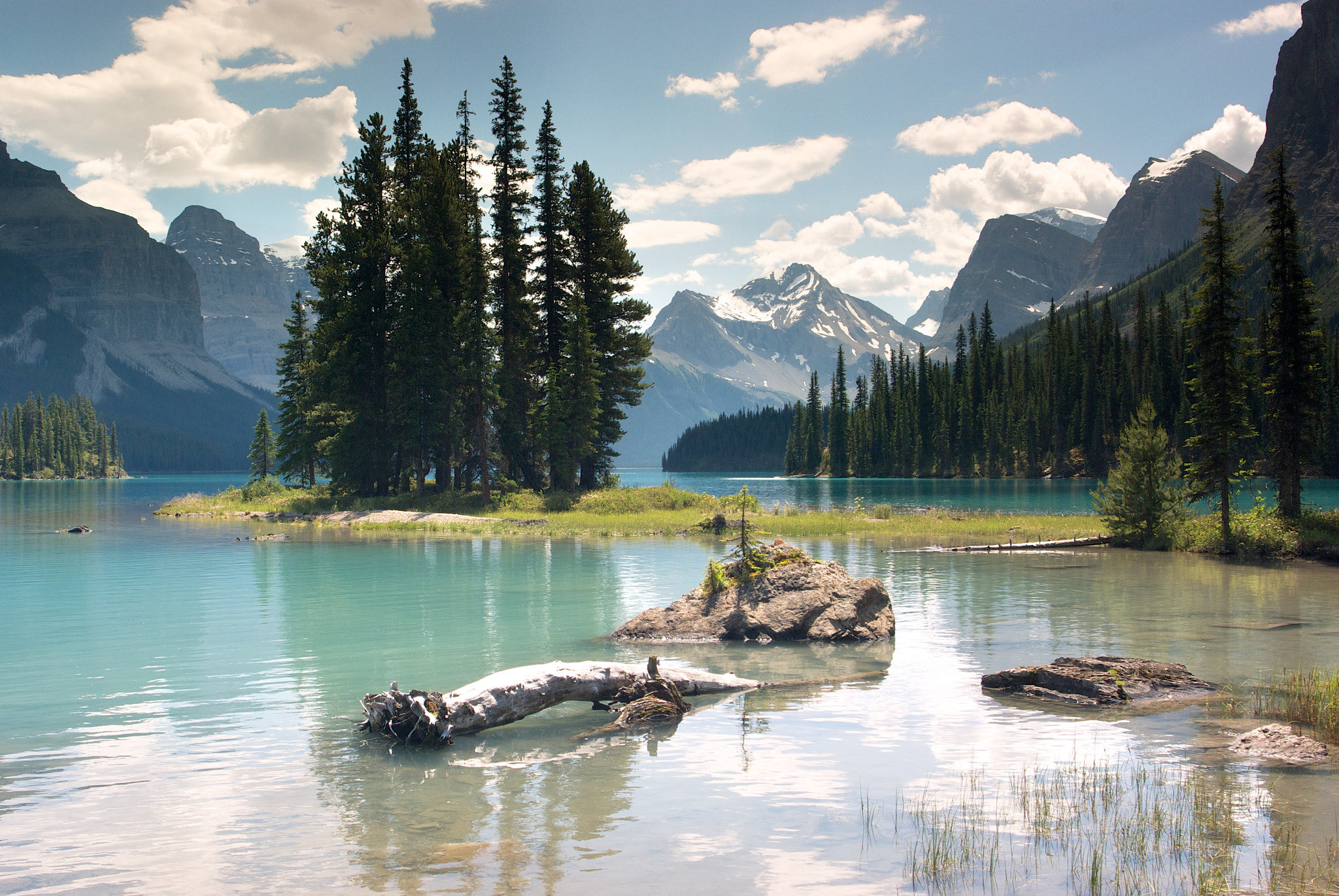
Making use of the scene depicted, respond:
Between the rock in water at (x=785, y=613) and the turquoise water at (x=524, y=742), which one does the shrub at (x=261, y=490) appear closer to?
the turquoise water at (x=524, y=742)

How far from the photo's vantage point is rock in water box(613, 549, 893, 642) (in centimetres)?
1830

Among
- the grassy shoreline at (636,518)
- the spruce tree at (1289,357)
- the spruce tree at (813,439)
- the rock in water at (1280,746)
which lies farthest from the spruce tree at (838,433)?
the rock in water at (1280,746)

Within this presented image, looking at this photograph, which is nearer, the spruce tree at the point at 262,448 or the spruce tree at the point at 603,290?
the spruce tree at the point at 603,290

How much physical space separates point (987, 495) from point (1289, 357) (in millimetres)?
53365

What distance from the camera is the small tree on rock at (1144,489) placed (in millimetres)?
36531

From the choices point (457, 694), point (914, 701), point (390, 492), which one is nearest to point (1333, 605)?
point (914, 701)

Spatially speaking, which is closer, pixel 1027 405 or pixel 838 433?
pixel 1027 405

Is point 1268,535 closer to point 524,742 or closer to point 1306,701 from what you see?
point 1306,701

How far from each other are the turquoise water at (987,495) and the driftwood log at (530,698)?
144 feet

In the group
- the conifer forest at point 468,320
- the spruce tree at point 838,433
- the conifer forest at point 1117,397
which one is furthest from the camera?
the spruce tree at point 838,433

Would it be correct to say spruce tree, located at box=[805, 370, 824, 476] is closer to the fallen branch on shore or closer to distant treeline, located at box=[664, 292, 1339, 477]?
distant treeline, located at box=[664, 292, 1339, 477]

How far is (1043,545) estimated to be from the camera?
120 feet

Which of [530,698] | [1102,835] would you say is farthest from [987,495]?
[1102,835]

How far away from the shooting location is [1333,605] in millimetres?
21844
